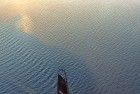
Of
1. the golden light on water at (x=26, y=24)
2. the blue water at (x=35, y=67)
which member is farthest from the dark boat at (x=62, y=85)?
the golden light on water at (x=26, y=24)

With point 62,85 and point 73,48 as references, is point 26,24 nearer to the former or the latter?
point 73,48

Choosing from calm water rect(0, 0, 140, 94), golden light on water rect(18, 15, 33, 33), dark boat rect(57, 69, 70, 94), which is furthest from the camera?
golden light on water rect(18, 15, 33, 33)

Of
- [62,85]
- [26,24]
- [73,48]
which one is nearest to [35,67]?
A: [73,48]

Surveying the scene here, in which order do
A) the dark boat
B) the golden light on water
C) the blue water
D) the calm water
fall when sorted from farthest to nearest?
the golden light on water
the calm water
the blue water
the dark boat

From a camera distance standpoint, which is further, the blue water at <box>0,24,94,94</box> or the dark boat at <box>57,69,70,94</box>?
the blue water at <box>0,24,94,94</box>

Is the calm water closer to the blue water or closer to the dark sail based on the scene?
the blue water

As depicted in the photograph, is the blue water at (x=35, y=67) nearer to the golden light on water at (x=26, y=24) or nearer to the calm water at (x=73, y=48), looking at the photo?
Answer: the calm water at (x=73, y=48)

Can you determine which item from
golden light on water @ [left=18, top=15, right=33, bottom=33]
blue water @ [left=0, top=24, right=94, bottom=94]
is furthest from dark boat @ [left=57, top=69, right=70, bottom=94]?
golden light on water @ [left=18, top=15, right=33, bottom=33]

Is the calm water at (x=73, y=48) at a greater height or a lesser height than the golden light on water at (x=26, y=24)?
lesser

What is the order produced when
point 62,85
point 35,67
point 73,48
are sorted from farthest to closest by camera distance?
point 73,48 → point 35,67 → point 62,85

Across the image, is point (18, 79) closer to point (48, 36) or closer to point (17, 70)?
point (17, 70)

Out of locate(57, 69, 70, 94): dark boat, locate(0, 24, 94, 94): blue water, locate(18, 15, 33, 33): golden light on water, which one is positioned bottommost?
locate(57, 69, 70, 94): dark boat

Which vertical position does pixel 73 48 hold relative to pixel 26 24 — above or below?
below
